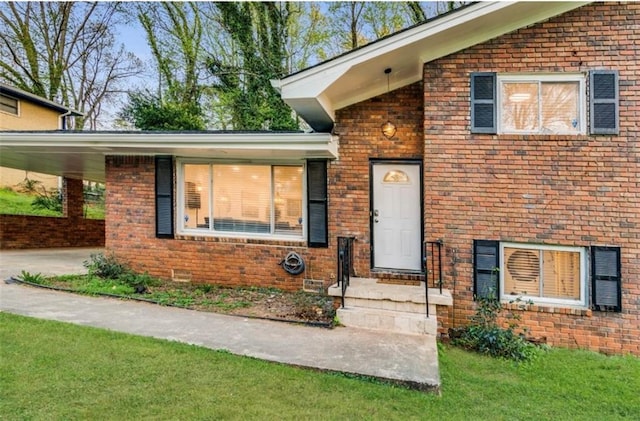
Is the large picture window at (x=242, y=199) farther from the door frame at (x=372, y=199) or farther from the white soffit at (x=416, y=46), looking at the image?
the white soffit at (x=416, y=46)

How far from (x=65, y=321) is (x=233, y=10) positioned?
52.6 feet

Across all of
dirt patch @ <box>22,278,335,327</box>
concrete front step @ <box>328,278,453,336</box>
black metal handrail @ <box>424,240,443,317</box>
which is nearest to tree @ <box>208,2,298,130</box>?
dirt patch @ <box>22,278,335,327</box>

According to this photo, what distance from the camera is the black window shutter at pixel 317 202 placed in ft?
20.9

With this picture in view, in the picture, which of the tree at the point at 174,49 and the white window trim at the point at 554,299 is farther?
the tree at the point at 174,49

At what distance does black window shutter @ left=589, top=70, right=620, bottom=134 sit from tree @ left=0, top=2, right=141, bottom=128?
65.4 feet

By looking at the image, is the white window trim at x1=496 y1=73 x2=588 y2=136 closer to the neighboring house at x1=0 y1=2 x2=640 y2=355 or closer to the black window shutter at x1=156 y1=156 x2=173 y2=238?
the neighboring house at x1=0 y1=2 x2=640 y2=355

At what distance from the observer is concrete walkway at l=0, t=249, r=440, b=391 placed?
141 inches

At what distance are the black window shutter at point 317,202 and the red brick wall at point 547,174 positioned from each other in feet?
5.89

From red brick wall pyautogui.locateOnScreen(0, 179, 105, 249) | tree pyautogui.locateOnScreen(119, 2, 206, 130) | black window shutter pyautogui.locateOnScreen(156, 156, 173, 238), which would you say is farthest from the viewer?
tree pyautogui.locateOnScreen(119, 2, 206, 130)

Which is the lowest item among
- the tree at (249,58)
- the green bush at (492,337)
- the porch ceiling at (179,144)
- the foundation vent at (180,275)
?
the green bush at (492,337)

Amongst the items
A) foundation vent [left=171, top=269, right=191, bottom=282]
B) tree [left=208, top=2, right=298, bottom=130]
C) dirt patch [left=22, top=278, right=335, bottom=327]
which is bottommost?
dirt patch [left=22, top=278, right=335, bottom=327]

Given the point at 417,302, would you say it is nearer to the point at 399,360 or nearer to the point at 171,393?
the point at 399,360

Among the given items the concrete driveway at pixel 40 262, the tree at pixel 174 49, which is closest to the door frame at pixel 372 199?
the concrete driveway at pixel 40 262

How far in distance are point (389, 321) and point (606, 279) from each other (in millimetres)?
2847
